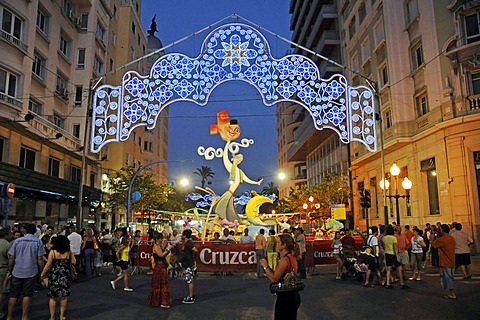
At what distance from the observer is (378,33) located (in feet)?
102

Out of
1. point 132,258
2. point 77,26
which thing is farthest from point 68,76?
point 132,258

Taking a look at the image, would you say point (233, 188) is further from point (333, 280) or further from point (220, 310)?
point (220, 310)

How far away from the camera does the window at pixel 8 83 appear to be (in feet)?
71.5

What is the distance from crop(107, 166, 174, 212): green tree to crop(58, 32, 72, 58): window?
11.4 m

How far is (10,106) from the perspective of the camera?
69.4ft

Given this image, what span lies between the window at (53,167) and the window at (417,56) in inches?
973

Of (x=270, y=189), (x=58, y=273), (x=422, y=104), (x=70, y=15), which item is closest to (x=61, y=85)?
(x=70, y=15)

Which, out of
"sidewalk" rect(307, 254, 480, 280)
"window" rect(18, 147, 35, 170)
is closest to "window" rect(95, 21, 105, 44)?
"window" rect(18, 147, 35, 170)

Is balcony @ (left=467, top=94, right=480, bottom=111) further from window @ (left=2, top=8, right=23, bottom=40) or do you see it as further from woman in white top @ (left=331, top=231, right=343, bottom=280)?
window @ (left=2, top=8, right=23, bottom=40)

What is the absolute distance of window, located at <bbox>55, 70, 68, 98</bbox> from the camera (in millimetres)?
29086

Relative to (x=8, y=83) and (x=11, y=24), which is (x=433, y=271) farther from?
(x=11, y=24)

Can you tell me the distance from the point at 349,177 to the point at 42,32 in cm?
2789

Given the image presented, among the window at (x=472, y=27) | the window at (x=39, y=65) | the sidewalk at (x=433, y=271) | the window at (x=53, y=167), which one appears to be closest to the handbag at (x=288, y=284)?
the sidewalk at (x=433, y=271)

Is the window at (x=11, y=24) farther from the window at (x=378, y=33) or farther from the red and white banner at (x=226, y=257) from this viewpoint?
the window at (x=378, y=33)
